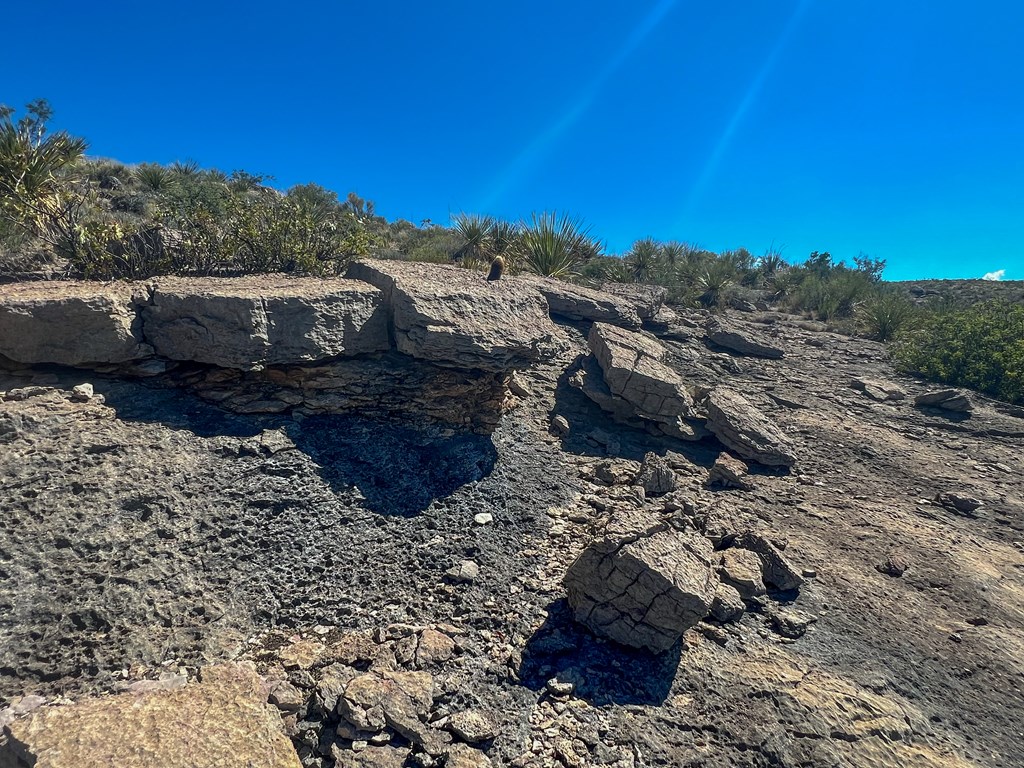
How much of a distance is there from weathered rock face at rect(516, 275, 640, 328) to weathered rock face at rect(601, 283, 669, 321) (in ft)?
2.10

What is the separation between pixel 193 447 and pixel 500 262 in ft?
13.7

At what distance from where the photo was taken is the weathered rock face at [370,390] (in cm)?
480

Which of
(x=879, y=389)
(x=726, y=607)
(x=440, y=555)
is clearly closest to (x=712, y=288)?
(x=879, y=389)

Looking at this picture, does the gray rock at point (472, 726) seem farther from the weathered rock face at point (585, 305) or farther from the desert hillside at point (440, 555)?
the weathered rock face at point (585, 305)

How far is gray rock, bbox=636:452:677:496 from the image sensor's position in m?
5.46

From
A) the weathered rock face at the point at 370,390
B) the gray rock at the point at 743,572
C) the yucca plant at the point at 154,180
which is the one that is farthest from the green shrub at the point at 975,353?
the yucca plant at the point at 154,180

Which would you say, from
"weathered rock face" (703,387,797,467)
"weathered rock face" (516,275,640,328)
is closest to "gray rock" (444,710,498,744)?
"weathered rock face" (703,387,797,467)

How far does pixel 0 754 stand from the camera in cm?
240

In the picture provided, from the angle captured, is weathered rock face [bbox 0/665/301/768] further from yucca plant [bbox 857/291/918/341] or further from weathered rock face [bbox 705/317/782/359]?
yucca plant [bbox 857/291/918/341]

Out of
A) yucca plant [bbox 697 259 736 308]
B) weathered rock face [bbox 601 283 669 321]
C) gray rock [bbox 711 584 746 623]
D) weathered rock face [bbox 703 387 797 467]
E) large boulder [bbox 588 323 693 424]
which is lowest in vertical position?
gray rock [bbox 711 584 746 623]

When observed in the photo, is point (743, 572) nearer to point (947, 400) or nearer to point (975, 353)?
point (947, 400)

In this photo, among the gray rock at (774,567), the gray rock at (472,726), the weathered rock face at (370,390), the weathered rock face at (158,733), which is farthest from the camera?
the weathered rock face at (370,390)

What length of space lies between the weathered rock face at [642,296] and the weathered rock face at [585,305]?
2.10 ft

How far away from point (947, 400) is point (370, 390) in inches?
350
